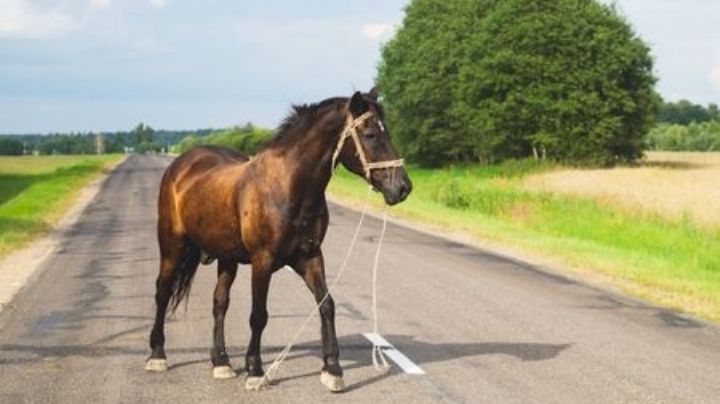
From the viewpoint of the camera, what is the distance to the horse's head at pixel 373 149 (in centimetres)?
678

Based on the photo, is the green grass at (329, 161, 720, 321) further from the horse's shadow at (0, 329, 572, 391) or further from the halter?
the halter

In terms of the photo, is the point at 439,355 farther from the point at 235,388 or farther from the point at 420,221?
the point at 420,221

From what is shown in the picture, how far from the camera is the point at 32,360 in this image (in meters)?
8.64

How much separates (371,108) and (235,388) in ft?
7.99

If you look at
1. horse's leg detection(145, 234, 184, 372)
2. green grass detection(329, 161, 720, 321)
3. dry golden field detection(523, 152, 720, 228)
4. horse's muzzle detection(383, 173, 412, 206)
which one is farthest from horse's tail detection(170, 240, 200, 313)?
dry golden field detection(523, 152, 720, 228)

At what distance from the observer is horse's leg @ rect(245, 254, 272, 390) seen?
23.4ft

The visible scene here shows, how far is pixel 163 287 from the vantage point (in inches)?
332

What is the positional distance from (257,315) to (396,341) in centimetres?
255

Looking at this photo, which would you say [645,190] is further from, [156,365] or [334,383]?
[334,383]

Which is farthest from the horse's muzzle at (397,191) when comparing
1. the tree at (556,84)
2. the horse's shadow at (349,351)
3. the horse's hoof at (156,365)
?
the tree at (556,84)

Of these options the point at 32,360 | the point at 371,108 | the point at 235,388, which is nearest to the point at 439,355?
the point at 235,388

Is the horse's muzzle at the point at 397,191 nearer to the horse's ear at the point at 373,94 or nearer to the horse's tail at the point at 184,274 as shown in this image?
the horse's ear at the point at 373,94

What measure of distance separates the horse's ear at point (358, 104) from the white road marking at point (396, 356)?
2338 mm

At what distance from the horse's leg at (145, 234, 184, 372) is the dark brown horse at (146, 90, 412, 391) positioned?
45cm
